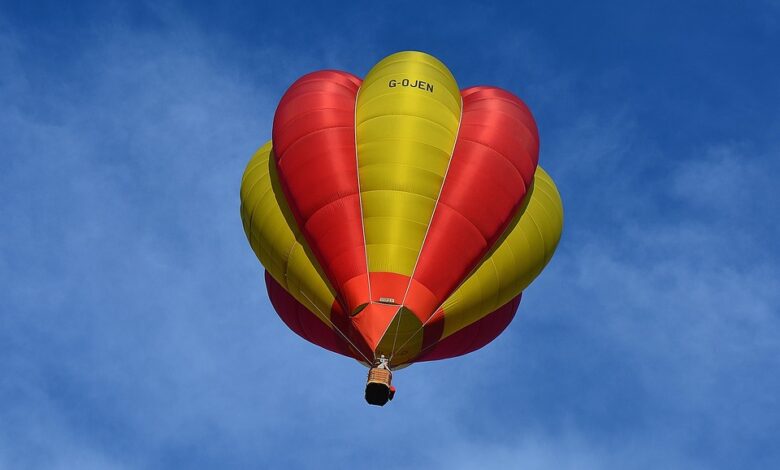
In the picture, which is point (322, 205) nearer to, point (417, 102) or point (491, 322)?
point (417, 102)

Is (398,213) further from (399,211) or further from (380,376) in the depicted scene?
(380,376)

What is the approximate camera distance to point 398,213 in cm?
2738

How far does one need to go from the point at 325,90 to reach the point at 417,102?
2500 mm

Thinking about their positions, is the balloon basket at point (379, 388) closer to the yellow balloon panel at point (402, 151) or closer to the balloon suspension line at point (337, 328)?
the balloon suspension line at point (337, 328)

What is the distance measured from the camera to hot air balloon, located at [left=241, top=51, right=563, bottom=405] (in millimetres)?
26875

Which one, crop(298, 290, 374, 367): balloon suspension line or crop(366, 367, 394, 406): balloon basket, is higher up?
crop(298, 290, 374, 367): balloon suspension line

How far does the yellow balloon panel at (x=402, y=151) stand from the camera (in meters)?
27.1

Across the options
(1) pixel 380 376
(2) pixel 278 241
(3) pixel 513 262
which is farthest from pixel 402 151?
(1) pixel 380 376

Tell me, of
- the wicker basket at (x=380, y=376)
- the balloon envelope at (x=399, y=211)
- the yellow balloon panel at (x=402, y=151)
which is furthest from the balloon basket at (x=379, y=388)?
the yellow balloon panel at (x=402, y=151)

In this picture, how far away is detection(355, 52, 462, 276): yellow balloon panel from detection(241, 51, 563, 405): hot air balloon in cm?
3

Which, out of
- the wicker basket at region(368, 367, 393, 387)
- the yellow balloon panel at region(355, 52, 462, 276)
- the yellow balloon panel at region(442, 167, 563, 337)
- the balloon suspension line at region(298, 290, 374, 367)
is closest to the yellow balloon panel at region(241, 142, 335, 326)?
the balloon suspension line at region(298, 290, 374, 367)

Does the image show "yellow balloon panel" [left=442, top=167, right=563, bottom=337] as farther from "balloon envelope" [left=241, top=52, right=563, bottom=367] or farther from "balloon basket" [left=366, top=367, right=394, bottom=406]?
"balloon basket" [left=366, top=367, right=394, bottom=406]

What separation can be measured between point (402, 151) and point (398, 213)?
5.51 ft

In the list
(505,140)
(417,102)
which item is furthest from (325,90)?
(505,140)
